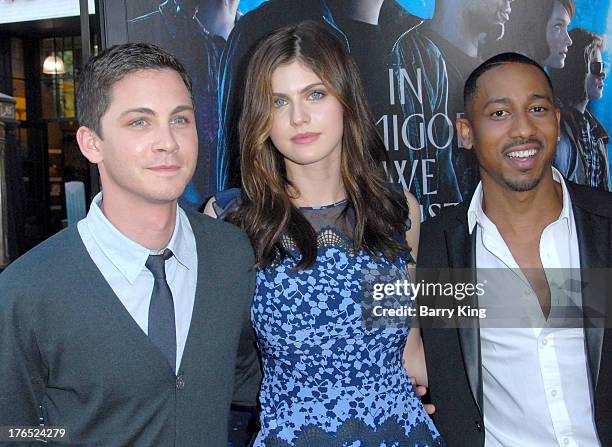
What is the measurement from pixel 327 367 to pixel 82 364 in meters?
0.75

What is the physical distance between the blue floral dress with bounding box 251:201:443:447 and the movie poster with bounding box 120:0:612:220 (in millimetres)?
1076

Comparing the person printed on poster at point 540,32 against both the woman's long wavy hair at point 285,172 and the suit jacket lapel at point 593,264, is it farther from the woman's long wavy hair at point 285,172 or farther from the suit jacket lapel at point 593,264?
the suit jacket lapel at point 593,264

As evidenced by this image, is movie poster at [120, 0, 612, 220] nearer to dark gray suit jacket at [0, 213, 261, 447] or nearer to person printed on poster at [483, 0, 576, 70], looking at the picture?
person printed on poster at [483, 0, 576, 70]

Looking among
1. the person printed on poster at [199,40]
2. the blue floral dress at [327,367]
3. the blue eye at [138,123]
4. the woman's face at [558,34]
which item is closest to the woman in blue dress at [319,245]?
the blue floral dress at [327,367]

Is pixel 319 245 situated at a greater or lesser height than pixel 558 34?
lesser

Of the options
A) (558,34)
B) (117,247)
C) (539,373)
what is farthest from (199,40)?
Result: (539,373)

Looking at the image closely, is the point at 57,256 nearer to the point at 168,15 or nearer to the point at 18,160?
the point at 168,15

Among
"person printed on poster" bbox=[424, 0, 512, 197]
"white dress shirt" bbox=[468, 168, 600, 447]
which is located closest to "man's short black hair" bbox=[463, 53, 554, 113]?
"white dress shirt" bbox=[468, 168, 600, 447]

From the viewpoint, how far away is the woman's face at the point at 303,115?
78.9 inches

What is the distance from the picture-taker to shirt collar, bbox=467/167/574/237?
205 cm

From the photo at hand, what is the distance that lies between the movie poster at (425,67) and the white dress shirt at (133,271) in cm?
119

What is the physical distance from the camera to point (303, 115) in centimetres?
199

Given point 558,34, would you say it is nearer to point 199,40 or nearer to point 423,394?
point 199,40

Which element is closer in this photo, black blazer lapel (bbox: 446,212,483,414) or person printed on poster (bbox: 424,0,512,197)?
black blazer lapel (bbox: 446,212,483,414)
